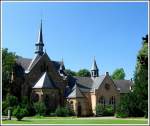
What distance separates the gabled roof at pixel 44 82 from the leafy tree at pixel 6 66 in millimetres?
4851

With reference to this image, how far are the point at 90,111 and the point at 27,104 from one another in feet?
49.3

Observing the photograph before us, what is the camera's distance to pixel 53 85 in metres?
63.0

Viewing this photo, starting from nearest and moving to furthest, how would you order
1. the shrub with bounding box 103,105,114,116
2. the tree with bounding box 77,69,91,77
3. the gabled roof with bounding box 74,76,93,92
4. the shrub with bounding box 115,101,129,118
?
the shrub with bounding box 115,101,129,118, the shrub with bounding box 103,105,114,116, the gabled roof with bounding box 74,76,93,92, the tree with bounding box 77,69,91,77

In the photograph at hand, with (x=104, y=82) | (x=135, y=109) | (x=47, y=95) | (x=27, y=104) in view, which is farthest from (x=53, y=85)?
(x=135, y=109)

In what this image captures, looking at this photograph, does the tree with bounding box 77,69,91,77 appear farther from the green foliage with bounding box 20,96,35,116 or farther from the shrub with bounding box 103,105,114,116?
the green foliage with bounding box 20,96,35,116

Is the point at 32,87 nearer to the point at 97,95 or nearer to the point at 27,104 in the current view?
the point at 27,104

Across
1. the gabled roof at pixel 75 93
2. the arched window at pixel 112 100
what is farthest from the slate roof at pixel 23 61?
the arched window at pixel 112 100

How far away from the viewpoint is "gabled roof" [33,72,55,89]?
6100 cm

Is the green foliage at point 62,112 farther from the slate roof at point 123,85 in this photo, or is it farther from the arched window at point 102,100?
the slate roof at point 123,85

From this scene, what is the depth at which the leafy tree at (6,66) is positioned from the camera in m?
59.5

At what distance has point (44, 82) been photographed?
61.2 meters

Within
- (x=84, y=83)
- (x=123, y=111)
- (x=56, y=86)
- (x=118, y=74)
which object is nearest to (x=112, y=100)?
(x=84, y=83)

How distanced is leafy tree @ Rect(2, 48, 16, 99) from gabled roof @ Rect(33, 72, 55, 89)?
4.85 m

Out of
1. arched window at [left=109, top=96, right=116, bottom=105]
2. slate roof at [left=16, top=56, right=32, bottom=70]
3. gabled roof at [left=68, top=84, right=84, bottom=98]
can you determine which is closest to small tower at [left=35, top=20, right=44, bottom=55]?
slate roof at [left=16, top=56, right=32, bottom=70]
